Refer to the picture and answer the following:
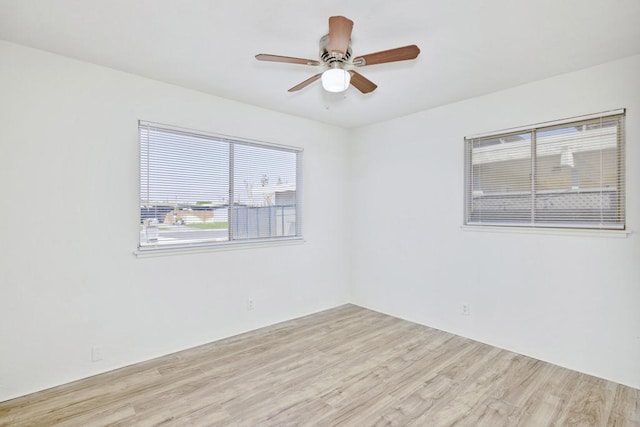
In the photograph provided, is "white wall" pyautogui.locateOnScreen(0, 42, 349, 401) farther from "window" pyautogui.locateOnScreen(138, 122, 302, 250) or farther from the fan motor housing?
the fan motor housing

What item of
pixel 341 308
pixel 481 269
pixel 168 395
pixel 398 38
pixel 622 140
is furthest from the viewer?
pixel 341 308

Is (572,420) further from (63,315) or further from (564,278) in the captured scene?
(63,315)

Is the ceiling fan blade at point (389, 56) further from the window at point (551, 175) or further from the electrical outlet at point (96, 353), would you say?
the electrical outlet at point (96, 353)

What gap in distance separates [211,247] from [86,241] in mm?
1058

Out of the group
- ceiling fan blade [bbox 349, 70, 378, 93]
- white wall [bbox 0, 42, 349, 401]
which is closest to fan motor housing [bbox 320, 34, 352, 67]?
ceiling fan blade [bbox 349, 70, 378, 93]

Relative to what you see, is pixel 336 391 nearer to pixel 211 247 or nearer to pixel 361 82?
pixel 211 247

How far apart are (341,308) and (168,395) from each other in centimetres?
252

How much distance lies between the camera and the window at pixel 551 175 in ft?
8.60

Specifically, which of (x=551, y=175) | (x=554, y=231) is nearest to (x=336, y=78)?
(x=551, y=175)

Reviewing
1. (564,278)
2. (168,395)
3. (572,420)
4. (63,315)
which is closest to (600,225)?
(564,278)

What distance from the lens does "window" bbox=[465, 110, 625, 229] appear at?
8.60 ft

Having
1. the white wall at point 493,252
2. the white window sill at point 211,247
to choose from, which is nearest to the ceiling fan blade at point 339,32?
the white wall at point 493,252

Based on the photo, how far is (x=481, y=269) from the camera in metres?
3.33

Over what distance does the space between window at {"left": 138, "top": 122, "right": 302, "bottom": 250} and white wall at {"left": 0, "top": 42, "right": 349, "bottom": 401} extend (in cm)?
13
